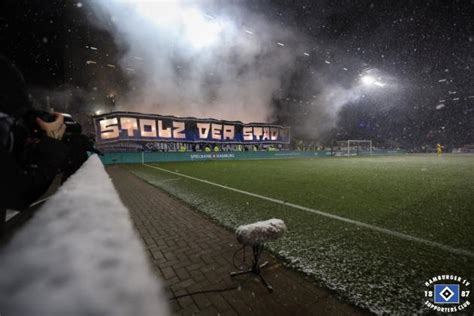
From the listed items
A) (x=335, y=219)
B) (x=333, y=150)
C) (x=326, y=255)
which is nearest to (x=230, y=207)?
(x=335, y=219)

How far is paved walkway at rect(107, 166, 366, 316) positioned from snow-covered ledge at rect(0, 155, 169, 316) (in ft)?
7.48

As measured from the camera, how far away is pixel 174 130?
125ft

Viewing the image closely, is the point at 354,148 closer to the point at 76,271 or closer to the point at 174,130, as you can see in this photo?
the point at 174,130

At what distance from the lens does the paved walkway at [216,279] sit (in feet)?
8.36

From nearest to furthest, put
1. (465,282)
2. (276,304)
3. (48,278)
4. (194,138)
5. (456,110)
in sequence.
Answer: 1. (48,278)
2. (276,304)
3. (465,282)
4. (194,138)
5. (456,110)

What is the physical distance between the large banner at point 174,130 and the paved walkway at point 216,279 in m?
32.9

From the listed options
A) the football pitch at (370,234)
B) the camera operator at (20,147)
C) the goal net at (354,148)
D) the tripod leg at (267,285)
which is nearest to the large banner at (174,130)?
the goal net at (354,148)

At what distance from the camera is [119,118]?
112 ft

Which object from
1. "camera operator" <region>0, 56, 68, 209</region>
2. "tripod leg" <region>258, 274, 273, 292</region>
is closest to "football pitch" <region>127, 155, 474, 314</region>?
"tripod leg" <region>258, 274, 273, 292</region>

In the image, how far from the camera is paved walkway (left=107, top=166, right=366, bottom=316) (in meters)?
2.55

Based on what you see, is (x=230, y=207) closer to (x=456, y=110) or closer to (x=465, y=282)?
(x=465, y=282)

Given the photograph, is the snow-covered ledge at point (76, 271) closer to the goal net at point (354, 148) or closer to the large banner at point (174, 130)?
the large banner at point (174, 130)

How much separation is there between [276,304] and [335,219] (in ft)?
10.2

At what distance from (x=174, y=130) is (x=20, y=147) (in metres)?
38.1
